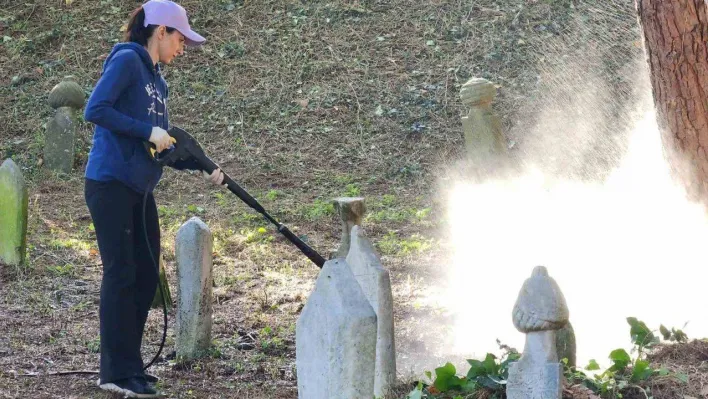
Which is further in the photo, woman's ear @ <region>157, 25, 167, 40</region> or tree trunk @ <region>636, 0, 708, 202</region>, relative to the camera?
tree trunk @ <region>636, 0, 708, 202</region>

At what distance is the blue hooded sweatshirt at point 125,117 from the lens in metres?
4.64

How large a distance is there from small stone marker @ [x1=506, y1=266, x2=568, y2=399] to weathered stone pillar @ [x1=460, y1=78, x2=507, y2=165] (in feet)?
22.2

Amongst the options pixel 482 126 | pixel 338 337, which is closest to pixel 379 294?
pixel 338 337

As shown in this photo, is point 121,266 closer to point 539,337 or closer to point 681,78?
point 539,337

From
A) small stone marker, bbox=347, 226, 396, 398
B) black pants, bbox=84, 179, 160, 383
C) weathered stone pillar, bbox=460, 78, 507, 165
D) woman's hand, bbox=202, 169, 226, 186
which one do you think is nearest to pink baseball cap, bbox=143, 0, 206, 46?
woman's hand, bbox=202, 169, 226, 186

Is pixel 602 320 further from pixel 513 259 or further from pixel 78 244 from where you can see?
pixel 78 244

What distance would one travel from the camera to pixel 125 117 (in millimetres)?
4645

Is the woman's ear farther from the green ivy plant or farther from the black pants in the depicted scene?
the green ivy plant

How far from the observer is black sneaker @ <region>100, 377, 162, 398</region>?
4883mm

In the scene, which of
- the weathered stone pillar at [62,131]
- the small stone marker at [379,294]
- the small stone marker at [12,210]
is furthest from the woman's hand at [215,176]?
→ the weathered stone pillar at [62,131]

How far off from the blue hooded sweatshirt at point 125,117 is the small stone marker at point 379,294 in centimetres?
114

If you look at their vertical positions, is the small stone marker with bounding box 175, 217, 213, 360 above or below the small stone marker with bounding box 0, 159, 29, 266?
below

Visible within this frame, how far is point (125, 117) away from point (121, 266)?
74 cm

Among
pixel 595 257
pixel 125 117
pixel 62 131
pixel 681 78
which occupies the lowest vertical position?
pixel 595 257
